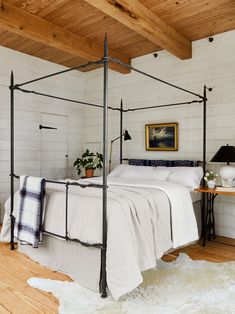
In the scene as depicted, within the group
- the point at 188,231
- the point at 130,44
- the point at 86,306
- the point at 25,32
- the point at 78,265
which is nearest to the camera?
the point at 86,306

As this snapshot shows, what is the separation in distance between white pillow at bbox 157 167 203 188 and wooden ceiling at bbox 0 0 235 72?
1.74 m

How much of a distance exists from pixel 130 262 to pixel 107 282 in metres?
0.25

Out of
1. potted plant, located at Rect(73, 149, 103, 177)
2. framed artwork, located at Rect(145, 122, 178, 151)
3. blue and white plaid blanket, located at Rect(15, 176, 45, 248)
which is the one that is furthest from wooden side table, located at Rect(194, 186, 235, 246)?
blue and white plaid blanket, located at Rect(15, 176, 45, 248)

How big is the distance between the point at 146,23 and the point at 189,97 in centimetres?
143

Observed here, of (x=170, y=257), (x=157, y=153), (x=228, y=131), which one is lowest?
(x=170, y=257)

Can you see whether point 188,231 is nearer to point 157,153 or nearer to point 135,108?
point 157,153

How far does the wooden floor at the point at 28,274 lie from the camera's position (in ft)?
6.82

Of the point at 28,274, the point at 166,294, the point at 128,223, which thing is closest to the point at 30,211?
the point at 28,274

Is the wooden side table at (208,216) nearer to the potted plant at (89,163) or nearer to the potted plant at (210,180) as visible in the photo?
the potted plant at (210,180)

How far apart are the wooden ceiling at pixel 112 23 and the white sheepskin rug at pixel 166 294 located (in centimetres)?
272

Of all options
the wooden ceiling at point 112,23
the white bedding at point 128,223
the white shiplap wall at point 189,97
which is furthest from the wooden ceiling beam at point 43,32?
the white bedding at point 128,223

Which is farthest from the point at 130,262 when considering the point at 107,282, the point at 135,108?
the point at 135,108

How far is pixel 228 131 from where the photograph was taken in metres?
3.89

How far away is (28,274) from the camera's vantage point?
2.63 meters
